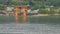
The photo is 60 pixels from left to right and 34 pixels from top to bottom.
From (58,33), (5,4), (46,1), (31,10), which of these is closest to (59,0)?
(46,1)

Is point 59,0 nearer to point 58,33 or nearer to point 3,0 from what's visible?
point 3,0

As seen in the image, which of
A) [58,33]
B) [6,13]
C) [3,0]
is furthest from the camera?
[3,0]

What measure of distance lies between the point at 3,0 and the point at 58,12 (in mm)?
5785

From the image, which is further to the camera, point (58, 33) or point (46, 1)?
point (46, 1)

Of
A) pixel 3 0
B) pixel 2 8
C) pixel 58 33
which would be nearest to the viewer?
pixel 58 33

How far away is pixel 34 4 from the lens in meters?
22.2

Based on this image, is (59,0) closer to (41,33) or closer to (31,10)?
(31,10)

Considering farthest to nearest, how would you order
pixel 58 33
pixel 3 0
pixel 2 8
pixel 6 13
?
pixel 3 0 < pixel 2 8 < pixel 6 13 < pixel 58 33

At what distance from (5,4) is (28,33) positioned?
15588mm

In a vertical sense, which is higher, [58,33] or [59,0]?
[59,0]

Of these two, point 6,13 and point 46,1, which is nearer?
point 6,13

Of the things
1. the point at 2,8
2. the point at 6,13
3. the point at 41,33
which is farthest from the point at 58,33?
the point at 2,8

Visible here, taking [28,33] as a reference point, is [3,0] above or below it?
above

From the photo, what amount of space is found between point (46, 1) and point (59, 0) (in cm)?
129
